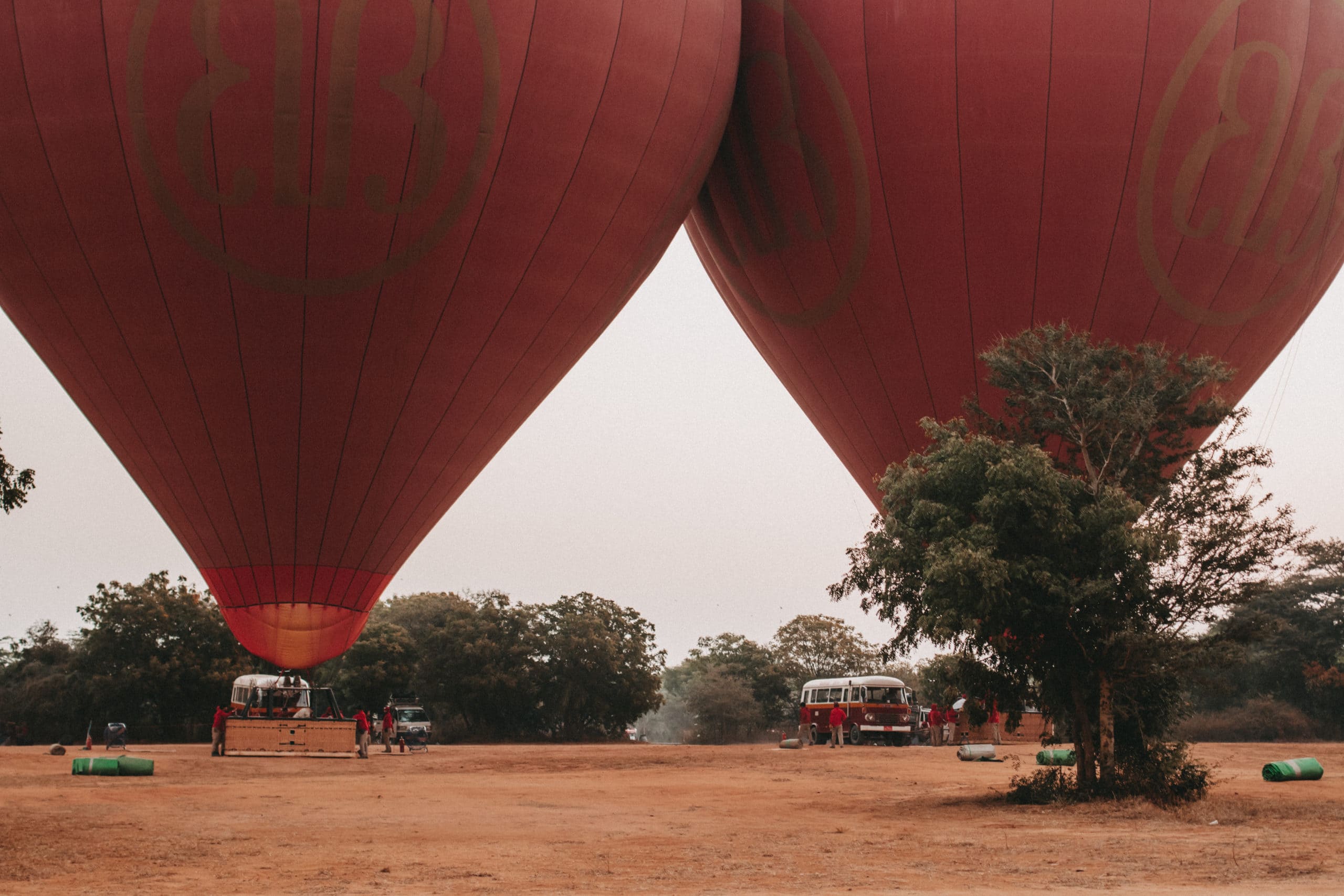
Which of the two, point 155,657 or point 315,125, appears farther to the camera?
point 155,657

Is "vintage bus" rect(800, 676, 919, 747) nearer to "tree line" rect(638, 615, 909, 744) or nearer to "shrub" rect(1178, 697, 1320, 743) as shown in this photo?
"shrub" rect(1178, 697, 1320, 743)

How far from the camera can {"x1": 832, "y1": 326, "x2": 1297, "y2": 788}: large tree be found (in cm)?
1312

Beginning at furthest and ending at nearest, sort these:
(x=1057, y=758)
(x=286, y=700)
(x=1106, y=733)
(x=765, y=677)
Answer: (x=765, y=677)
(x=286, y=700)
(x=1057, y=758)
(x=1106, y=733)

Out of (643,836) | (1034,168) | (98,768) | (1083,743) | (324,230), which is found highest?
(1034,168)

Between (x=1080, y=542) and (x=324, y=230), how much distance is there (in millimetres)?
9494

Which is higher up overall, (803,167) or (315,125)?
(803,167)

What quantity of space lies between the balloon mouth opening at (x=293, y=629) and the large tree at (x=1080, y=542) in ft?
26.9

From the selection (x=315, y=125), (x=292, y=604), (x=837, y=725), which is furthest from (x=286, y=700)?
(x=315, y=125)

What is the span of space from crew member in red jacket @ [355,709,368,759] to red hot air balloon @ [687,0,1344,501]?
12.7 metres

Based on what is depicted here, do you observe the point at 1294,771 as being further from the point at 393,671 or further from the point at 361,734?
the point at 393,671

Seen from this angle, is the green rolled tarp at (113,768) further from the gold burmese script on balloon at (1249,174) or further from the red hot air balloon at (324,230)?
the gold burmese script on balloon at (1249,174)

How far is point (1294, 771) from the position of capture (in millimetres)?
16641

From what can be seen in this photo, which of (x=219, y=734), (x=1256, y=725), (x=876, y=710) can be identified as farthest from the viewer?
(x=1256, y=725)

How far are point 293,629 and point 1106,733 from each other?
37.2ft
